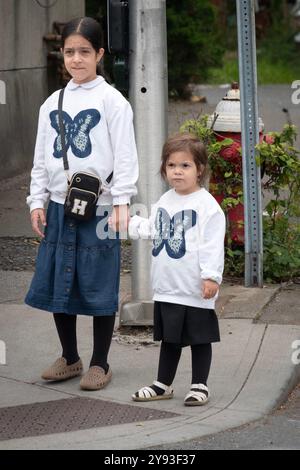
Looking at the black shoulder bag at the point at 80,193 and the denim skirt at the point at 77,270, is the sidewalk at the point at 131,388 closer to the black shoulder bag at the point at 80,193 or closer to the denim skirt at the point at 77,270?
the denim skirt at the point at 77,270

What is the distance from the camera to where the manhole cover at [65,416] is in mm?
5504

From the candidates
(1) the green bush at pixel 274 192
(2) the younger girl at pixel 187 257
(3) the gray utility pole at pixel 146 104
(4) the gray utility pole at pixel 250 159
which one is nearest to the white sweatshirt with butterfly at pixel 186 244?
(2) the younger girl at pixel 187 257

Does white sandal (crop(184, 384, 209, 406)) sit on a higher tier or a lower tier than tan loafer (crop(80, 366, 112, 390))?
lower

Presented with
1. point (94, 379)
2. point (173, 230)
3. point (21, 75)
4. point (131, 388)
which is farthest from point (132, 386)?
point (21, 75)

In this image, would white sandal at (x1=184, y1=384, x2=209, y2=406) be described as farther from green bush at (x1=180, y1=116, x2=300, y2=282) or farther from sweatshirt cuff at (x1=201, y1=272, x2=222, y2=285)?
green bush at (x1=180, y1=116, x2=300, y2=282)

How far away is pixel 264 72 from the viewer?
26109mm

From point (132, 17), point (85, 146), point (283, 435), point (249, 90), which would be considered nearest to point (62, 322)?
point (85, 146)

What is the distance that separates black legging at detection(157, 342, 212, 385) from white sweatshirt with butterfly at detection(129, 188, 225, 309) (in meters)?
0.25

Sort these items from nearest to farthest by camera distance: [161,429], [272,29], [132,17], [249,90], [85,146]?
[161,429] < [85,146] < [132,17] < [249,90] < [272,29]

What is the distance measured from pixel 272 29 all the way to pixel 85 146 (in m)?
27.4

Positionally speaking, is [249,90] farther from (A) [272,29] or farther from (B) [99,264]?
(A) [272,29]

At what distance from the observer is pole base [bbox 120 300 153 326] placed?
23.5ft

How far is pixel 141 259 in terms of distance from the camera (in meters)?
7.18

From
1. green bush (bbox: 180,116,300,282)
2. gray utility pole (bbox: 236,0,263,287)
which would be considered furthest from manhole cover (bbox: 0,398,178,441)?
green bush (bbox: 180,116,300,282)
